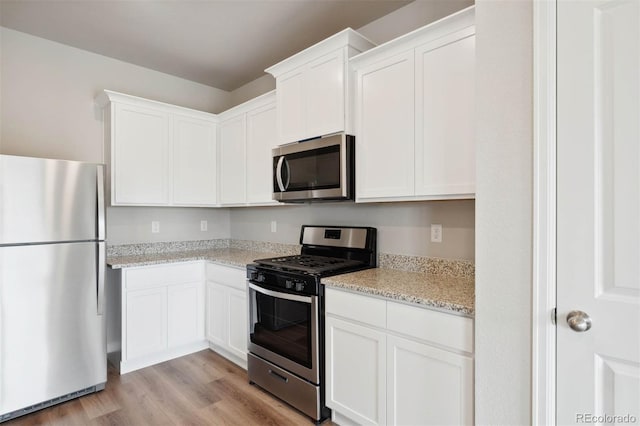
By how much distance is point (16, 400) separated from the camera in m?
2.22

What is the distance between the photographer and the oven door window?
2.21m

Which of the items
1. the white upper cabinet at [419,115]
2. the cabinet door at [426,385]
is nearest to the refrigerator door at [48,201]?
→ the white upper cabinet at [419,115]

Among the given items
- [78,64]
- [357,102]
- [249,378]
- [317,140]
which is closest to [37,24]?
[78,64]

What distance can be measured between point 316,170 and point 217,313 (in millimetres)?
1590

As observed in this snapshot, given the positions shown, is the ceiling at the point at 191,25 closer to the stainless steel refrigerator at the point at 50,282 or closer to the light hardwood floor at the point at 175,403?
the stainless steel refrigerator at the point at 50,282

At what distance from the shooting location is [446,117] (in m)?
1.90

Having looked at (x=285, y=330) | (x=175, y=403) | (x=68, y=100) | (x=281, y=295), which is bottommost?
(x=175, y=403)

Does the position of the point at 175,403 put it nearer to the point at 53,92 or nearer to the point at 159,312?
the point at 159,312

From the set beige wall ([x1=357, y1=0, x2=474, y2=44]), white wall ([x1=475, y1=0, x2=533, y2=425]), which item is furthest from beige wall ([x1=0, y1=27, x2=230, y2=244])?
A: white wall ([x1=475, y1=0, x2=533, y2=425])

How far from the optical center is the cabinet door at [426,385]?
154cm

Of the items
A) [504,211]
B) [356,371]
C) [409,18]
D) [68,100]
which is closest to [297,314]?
[356,371]

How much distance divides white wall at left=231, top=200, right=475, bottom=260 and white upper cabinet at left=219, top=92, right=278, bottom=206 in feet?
1.20

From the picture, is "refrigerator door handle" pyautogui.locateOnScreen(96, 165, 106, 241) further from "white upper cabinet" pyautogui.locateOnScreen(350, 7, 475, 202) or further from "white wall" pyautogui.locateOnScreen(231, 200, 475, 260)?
"white upper cabinet" pyautogui.locateOnScreen(350, 7, 475, 202)
